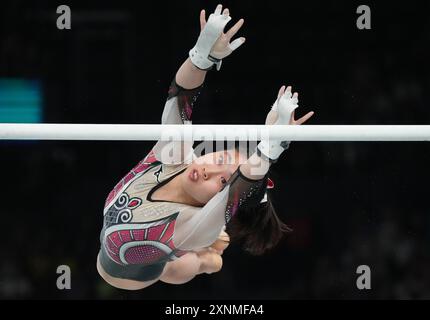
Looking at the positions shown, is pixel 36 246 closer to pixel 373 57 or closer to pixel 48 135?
pixel 48 135

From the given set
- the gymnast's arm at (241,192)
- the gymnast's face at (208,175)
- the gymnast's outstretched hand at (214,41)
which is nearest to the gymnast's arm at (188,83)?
the gymnast's outstretched hand at (214,41)

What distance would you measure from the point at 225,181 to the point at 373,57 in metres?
1.80

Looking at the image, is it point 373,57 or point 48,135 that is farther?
point 373,57

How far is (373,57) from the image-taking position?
4555 mm

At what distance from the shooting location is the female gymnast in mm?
2953

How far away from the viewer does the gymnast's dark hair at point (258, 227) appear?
10.6 feet

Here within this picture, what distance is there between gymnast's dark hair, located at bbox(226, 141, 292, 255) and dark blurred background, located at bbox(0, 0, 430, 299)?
45.3 inches

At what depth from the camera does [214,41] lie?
3.08 m

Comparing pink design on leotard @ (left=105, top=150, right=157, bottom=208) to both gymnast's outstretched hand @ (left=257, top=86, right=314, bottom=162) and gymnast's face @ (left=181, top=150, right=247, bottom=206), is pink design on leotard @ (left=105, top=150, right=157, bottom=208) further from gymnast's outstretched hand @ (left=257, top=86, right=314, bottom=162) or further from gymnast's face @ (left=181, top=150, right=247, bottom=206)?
gymnast's outstretched hand @ (left=257, top=86, right=314, bottom=162)

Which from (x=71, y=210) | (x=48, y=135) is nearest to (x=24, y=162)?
(x=71, y=210)

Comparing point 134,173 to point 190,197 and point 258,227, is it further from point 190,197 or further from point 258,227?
point 258,227

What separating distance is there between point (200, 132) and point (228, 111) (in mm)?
1735

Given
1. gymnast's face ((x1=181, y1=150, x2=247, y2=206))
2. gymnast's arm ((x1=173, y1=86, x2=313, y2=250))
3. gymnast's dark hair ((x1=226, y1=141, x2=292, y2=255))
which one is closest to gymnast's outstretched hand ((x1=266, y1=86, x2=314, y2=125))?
gymnast's arm ((x1=173, y1=86, x2=313, y2=250))

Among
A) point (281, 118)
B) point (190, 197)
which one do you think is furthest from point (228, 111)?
point (281, 118)
